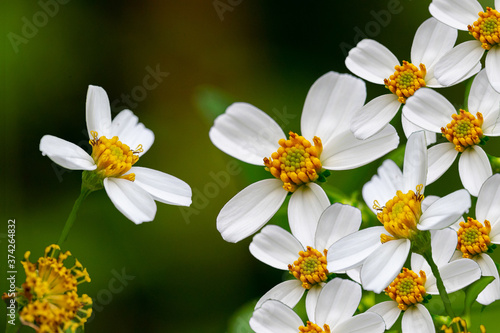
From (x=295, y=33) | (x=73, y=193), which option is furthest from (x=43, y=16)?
(x=295, y=33)

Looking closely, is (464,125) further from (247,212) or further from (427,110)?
(247,212)

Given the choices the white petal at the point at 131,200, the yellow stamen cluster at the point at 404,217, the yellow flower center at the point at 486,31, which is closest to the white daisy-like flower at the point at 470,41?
the yellow flower center at the point at 486,31

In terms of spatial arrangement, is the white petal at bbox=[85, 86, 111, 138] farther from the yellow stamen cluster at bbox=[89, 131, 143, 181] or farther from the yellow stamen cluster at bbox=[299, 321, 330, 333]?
the yellow stamen cluster at bbox=[299, 321, 330, 333]

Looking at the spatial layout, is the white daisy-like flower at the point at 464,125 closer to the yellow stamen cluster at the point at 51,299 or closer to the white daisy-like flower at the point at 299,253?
the white daisy-like flower at the point at 299,253

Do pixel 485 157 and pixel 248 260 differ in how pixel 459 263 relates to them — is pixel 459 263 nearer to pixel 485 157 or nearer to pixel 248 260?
pixel 485 157

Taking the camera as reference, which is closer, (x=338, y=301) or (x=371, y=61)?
Result: (x=338, y=301)

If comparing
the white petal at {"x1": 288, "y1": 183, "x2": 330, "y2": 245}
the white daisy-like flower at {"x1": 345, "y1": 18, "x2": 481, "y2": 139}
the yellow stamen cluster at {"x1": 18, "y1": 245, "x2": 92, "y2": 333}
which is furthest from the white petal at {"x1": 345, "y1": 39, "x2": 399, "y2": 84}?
the yellow stamen cluster at {"x1": 18, "y1": 245, "x2": 92, "y2": 333}

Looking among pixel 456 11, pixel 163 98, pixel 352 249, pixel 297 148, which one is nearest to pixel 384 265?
pixel 352 249
